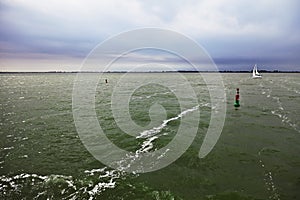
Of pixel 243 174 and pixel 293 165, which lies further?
pixel 293 165

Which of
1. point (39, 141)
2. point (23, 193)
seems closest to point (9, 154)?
point (39, 141)

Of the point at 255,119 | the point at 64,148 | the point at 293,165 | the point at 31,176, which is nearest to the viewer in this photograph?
the point at 31,176

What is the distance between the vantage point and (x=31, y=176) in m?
8.44

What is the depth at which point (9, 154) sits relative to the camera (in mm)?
10633

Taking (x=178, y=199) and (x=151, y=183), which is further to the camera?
(x=151, y=183)

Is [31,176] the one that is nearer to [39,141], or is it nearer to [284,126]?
[39,141]

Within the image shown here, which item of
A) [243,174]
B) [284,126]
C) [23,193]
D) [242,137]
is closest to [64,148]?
[23,193]

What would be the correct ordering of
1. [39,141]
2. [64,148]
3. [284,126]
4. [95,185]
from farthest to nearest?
[284,126]
[39,141]
[64,148]
[95,185]

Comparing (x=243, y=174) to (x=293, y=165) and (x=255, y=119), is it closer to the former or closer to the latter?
(x=293, y=165)

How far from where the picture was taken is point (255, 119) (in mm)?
17609

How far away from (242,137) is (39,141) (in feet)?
37.3

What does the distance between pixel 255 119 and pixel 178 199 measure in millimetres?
12973

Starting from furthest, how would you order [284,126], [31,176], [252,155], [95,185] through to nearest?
1. [284,126]
2. [252,155]
3. [31,176]
4. [95,185]

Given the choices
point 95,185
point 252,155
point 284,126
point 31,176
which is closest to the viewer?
point 95,185
